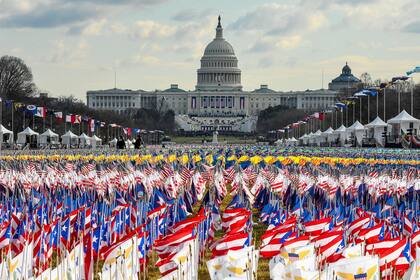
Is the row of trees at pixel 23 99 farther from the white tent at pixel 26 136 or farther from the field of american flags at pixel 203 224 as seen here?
the field of american flags at pixel 203 224

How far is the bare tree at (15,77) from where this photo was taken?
121963 millimetres

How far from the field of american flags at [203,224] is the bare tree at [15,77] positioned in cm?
8729

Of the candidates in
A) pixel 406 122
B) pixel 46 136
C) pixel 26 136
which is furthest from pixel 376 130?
pixel 46 136

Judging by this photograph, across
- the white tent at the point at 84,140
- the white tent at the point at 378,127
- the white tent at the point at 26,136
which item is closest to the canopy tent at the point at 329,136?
the white tent at the point at 378,127

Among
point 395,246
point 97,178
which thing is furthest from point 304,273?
point 97,178

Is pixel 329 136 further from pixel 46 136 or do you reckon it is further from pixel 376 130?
pixel 46 136

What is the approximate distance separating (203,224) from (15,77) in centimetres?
10787

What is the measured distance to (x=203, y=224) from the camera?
746 inches

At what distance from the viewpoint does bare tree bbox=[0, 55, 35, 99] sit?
122 meters

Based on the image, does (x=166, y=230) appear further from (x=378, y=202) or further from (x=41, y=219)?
(x=378, y=202)

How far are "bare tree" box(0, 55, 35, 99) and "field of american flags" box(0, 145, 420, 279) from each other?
8729 cm

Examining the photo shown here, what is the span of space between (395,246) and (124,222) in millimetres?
6085

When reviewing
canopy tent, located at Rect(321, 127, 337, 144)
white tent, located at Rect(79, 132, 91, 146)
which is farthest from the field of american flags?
white tent, located at Rect(79, 132, 91, 146)

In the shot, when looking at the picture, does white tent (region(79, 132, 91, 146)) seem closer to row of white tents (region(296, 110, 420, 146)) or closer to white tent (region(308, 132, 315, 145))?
row of white tents (region(296, 110, 420, 146))
